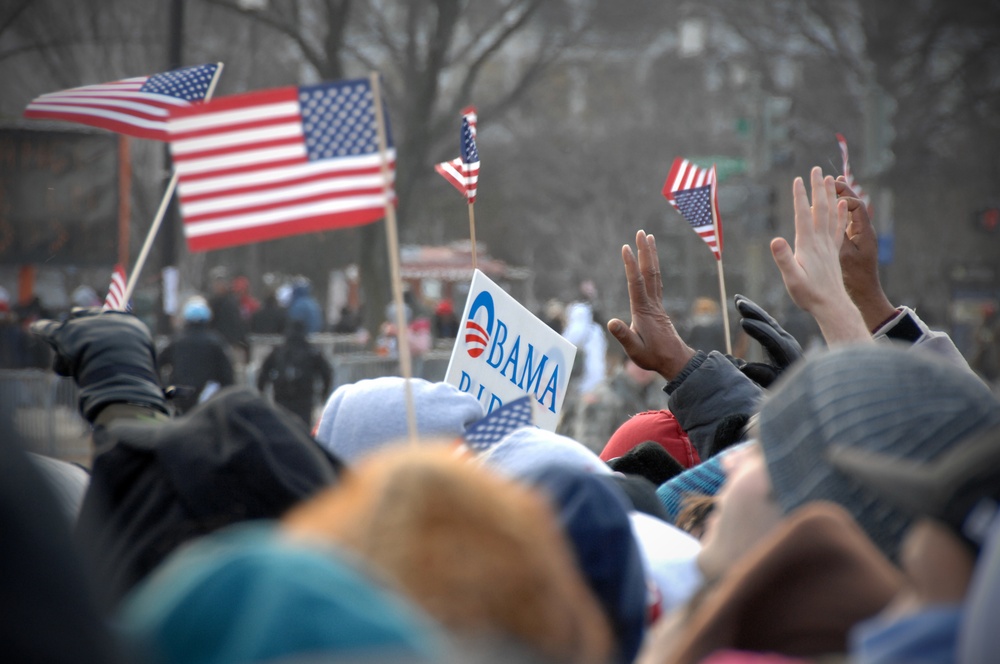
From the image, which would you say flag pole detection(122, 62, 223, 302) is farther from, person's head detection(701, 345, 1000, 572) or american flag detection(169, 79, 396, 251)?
person's head detection(701, 345, 1000, 572)

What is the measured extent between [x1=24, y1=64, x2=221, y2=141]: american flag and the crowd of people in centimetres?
208

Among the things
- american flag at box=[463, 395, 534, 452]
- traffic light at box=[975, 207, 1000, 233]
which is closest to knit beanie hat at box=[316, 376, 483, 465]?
american flag at box=[463, 395, 534, 452]

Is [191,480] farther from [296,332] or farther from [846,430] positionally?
[296,332]

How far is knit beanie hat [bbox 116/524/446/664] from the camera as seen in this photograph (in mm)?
1251

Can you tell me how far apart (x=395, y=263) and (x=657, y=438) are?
63.5 inches

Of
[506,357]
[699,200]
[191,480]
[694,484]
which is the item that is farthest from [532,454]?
[699,200]

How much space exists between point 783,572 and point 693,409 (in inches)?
74.2

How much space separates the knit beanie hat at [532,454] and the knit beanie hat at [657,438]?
1302 mm

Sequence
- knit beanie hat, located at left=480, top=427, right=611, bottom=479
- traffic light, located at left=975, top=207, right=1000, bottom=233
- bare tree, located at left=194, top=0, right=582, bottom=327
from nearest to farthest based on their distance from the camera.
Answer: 1. knit beanie hat, located at left=480, top=427, right=611, bottom=479
2. bare tree, located at left=194, top=0, right=582, bottom=327
3. traffic light, located at left=975, top=207, right=1000, bottom=233

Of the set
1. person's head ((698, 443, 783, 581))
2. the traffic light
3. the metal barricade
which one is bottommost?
the metal barricade

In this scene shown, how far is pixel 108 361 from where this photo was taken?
9.62 feet

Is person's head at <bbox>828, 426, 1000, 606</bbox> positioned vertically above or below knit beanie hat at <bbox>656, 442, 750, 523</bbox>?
above

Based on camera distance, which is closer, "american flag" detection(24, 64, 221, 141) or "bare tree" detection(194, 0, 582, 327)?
"american flag" detection(24, 64, 221, 141)

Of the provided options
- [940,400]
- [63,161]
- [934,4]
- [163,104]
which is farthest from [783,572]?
[934,4]
